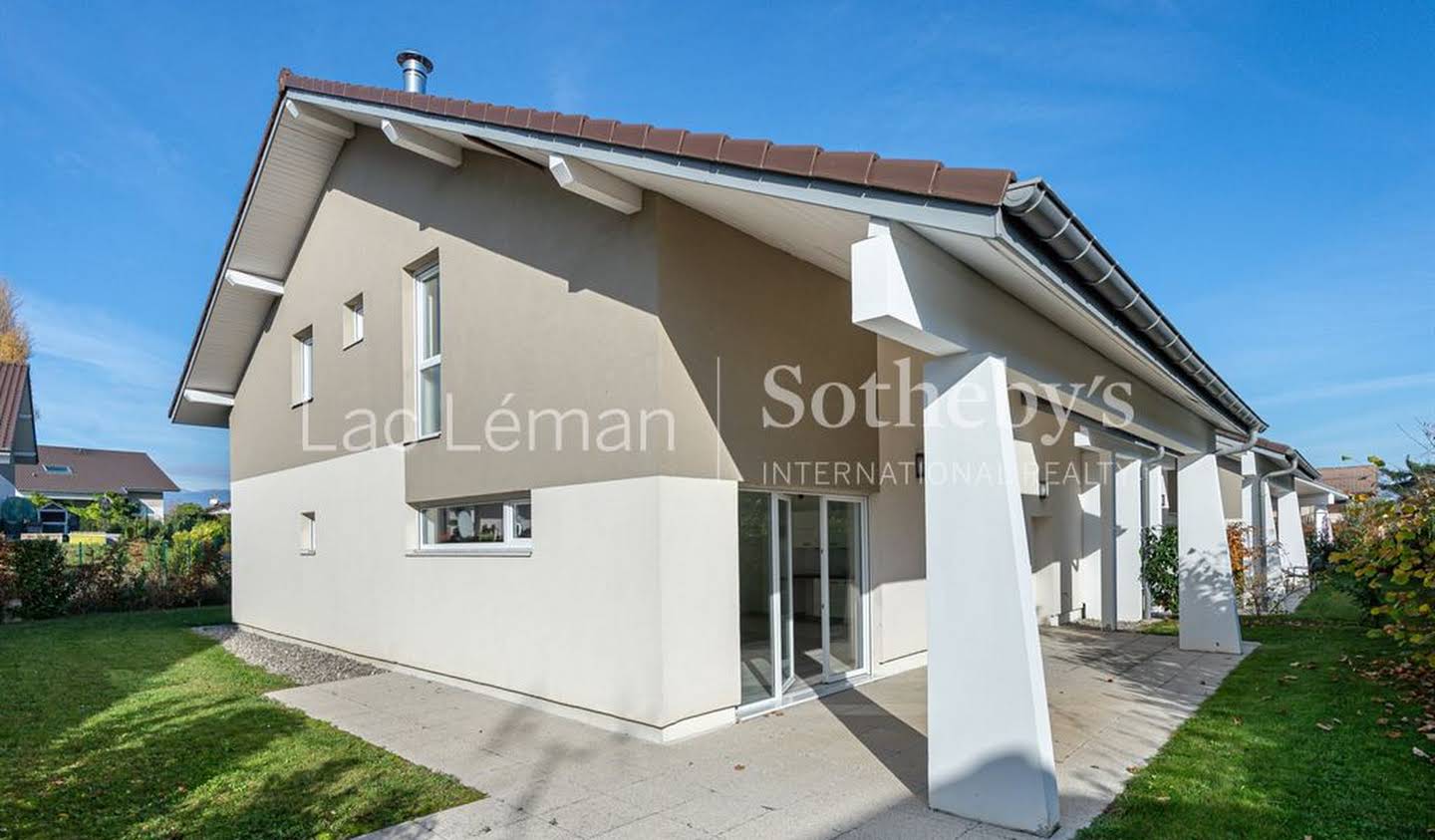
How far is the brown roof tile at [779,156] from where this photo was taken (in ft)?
13.5

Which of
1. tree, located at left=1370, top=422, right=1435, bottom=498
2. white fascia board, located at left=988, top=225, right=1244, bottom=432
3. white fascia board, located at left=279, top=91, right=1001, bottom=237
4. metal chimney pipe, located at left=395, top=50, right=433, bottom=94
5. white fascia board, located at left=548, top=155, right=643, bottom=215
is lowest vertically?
tree, located at left=1370, top=422, right=1435, bottom=498

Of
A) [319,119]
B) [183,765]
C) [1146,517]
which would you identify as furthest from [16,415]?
[1146,517]

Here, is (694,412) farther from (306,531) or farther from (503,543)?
(306,531)

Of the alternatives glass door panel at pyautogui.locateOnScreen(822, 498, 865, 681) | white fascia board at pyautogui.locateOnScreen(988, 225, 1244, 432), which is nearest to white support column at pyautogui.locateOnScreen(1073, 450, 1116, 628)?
white fascia board at pyautogui.locateOnScreen(988, 225, 1244, 432)

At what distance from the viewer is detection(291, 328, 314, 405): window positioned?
1360cm

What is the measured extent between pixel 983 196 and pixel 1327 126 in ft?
37.1

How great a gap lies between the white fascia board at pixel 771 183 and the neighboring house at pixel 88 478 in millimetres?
47049

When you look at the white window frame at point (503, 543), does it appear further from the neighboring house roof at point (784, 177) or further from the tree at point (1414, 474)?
the tree at point (1414, 474)

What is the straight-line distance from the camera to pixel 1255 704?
7707 millimetres

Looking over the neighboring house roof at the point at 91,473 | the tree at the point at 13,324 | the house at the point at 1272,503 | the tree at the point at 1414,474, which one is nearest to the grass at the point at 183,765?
the tree at the point at 1414,474

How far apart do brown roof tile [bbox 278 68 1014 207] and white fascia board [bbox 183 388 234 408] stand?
11.8 m

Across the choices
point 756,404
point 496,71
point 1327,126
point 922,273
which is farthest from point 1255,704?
point 496,71

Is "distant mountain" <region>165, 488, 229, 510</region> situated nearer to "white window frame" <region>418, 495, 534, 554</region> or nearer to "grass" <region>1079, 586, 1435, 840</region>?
"white window frame" <region>418, 495, 534, 554</region>

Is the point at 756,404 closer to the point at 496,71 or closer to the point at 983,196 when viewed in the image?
the point at 983,196
